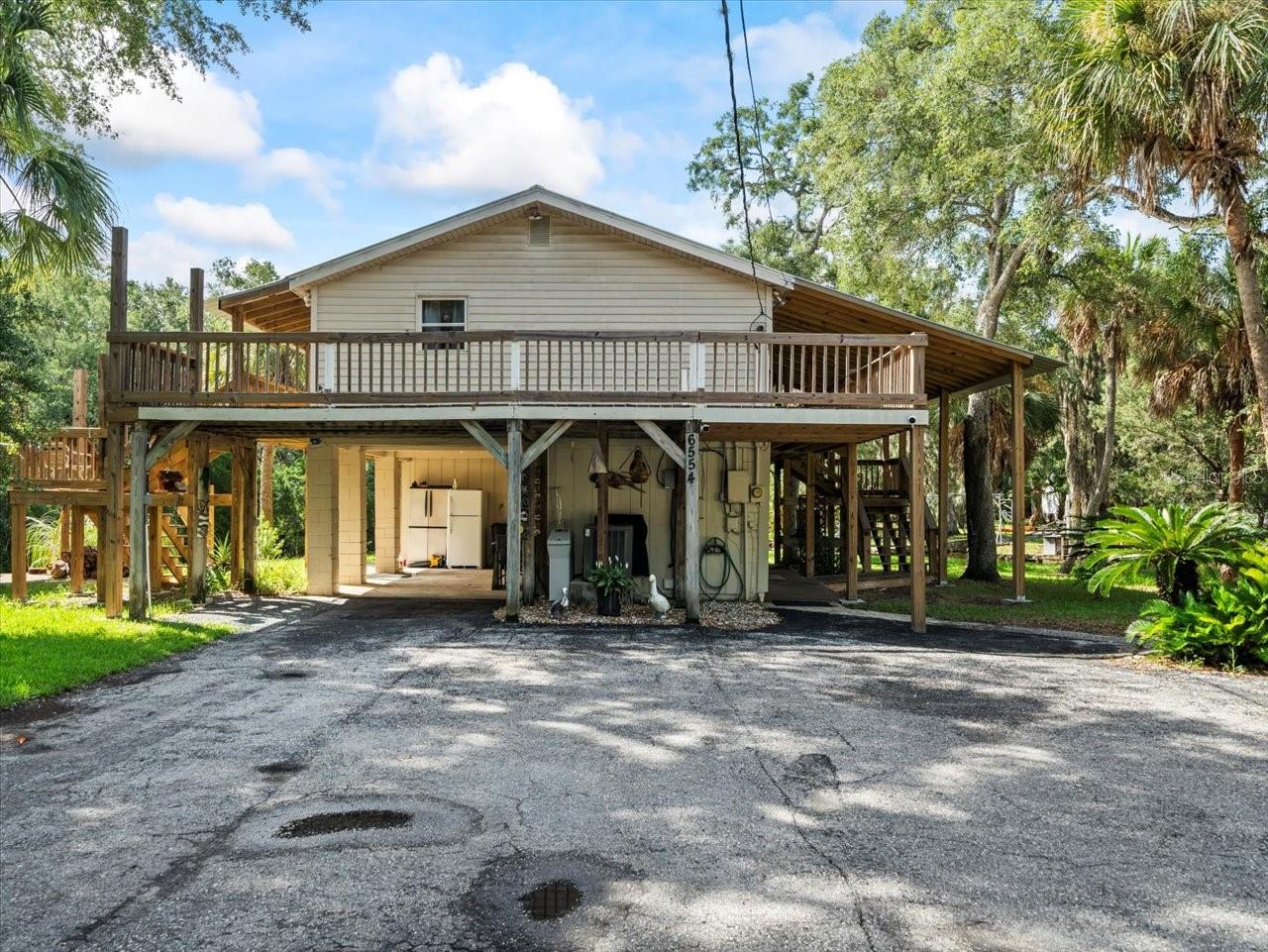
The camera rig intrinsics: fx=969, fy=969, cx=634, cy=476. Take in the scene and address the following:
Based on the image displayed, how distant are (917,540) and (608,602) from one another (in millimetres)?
4094

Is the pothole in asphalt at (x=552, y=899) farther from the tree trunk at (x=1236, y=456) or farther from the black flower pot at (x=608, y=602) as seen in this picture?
the tree trunk at (x=1236, y=456)

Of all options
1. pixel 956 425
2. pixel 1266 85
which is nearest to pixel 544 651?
pixel 1266 85

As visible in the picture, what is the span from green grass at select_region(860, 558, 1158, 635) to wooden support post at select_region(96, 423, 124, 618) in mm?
10349

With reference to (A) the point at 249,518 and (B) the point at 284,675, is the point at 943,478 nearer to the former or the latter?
(A) the point at 249,518

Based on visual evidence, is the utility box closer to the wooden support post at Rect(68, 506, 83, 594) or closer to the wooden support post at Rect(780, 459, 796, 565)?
the wooden support post at Rect(68, 506, 83, 594)

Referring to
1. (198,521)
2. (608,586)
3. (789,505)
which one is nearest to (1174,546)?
(608,586)

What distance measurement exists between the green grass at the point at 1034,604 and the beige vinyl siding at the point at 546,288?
5.21m

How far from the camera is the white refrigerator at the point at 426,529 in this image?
20.8 meters

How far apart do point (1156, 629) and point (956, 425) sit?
19.4 metres

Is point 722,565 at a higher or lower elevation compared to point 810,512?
lower

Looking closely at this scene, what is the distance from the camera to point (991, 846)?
4.44m

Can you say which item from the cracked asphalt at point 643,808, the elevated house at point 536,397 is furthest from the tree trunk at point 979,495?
the cracked asphalt at point 643,808

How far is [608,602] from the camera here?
12992 mm

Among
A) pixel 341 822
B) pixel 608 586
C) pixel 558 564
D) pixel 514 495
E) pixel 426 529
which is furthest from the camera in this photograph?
pixel 426 529
